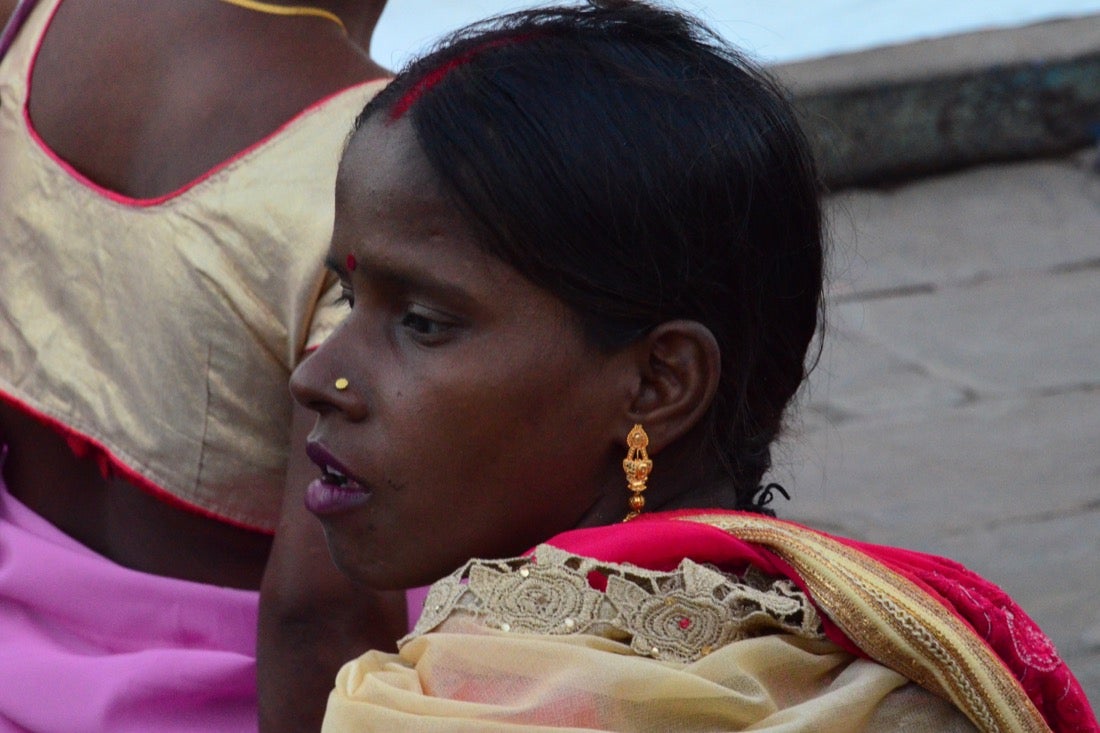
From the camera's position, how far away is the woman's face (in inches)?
61.6

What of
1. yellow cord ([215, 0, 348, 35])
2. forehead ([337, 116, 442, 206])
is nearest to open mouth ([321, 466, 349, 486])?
forehead ([337, 116, 442, 206])

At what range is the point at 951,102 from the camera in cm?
635

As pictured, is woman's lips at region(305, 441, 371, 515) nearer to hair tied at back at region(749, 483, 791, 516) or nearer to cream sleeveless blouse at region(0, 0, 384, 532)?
cream sleeveless blouse at region(0, 0, 384, 532)

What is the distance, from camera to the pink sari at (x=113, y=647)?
1.92 m

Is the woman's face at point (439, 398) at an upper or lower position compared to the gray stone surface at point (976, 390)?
upper

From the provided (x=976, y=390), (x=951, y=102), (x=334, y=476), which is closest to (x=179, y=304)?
(x=334, y=476)

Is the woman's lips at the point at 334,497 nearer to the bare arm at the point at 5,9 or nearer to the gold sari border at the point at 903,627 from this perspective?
the gold sari border at the point at 903,627

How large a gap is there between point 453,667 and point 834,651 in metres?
0.35

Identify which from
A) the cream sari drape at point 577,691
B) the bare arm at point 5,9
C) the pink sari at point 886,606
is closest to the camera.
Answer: the cream sari drape at point 577,691

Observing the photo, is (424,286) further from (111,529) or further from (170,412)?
(111,529)

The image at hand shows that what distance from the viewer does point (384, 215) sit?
1594 millimetres

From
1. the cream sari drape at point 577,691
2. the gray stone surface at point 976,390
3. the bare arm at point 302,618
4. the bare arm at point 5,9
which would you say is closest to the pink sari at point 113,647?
the bare arm at point 302,618

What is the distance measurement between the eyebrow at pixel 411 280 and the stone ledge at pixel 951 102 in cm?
470

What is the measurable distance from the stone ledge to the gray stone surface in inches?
4.0
